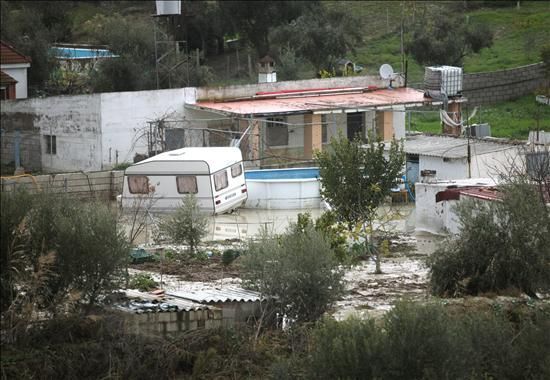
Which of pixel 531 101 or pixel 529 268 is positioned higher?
pixel 531 101

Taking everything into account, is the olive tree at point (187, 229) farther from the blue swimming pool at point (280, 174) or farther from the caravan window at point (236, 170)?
the blue swimming pool at point (280, 174)

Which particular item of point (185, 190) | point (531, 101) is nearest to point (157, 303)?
point (185, 190)

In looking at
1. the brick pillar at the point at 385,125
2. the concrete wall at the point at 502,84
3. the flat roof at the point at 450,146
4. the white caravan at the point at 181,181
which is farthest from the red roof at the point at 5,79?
the concrete wall at the point at 502,84

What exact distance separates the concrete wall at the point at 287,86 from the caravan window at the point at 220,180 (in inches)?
310

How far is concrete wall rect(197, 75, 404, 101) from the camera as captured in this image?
40.2m

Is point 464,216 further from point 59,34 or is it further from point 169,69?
point 59,34

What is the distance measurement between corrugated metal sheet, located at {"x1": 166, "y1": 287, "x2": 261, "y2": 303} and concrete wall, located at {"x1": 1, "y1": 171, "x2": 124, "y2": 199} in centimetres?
1295

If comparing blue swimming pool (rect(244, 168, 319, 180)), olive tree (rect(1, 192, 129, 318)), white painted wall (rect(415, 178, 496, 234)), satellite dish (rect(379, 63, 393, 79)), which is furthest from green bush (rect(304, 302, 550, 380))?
satellite dish (rect(379, 63, 393, 79))

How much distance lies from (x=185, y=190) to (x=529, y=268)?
13060 millimetres

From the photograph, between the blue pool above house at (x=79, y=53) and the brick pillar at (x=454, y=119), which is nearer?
the brick pillar at (x=454, y=119)

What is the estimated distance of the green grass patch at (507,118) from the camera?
39.6 metres

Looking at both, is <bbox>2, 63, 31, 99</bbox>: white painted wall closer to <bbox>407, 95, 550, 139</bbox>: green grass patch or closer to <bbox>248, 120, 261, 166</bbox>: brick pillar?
<bbox>248, 120, 261, 166</bbox>: brick pillar

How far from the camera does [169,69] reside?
43.9 m

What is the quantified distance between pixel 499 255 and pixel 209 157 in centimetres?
1290
